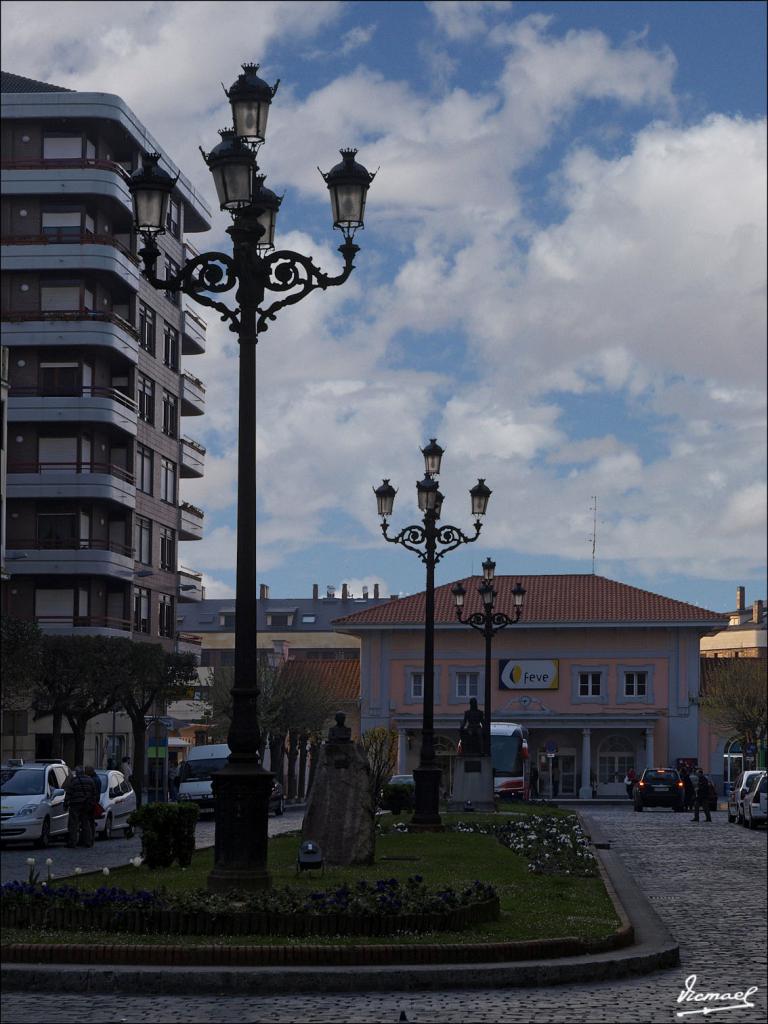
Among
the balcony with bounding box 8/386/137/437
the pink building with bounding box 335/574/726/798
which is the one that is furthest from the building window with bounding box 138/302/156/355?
the pink building with bounding box 335/574/726/798

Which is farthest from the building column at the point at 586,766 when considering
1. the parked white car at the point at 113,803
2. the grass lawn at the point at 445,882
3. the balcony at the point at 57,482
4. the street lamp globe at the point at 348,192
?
the street lamp globe at the point at 348,192

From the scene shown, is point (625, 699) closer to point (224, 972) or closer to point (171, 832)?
point (171, 832)

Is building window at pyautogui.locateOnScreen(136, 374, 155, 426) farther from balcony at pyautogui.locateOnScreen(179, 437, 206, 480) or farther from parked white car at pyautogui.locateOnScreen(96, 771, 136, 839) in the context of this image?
parked white car at pyautogui.locateOnScreen(96, 771, 136, 839)

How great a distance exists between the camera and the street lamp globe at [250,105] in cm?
1559

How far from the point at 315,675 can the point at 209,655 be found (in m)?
53.6

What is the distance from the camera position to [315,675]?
9112 centimetres

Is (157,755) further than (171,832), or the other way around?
(157,755)

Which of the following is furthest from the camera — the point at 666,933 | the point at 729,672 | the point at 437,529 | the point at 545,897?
the point at 729,672

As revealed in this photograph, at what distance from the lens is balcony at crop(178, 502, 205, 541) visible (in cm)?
7615

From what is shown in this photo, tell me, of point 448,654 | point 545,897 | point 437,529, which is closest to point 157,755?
point 437,529

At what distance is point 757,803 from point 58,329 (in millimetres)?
32052

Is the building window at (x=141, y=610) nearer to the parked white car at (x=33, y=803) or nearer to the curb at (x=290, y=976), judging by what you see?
the parked white car at (x=33, y=803)

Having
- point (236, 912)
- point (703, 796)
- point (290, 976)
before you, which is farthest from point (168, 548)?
point (290, 976)

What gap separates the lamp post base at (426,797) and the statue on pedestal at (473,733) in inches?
404
